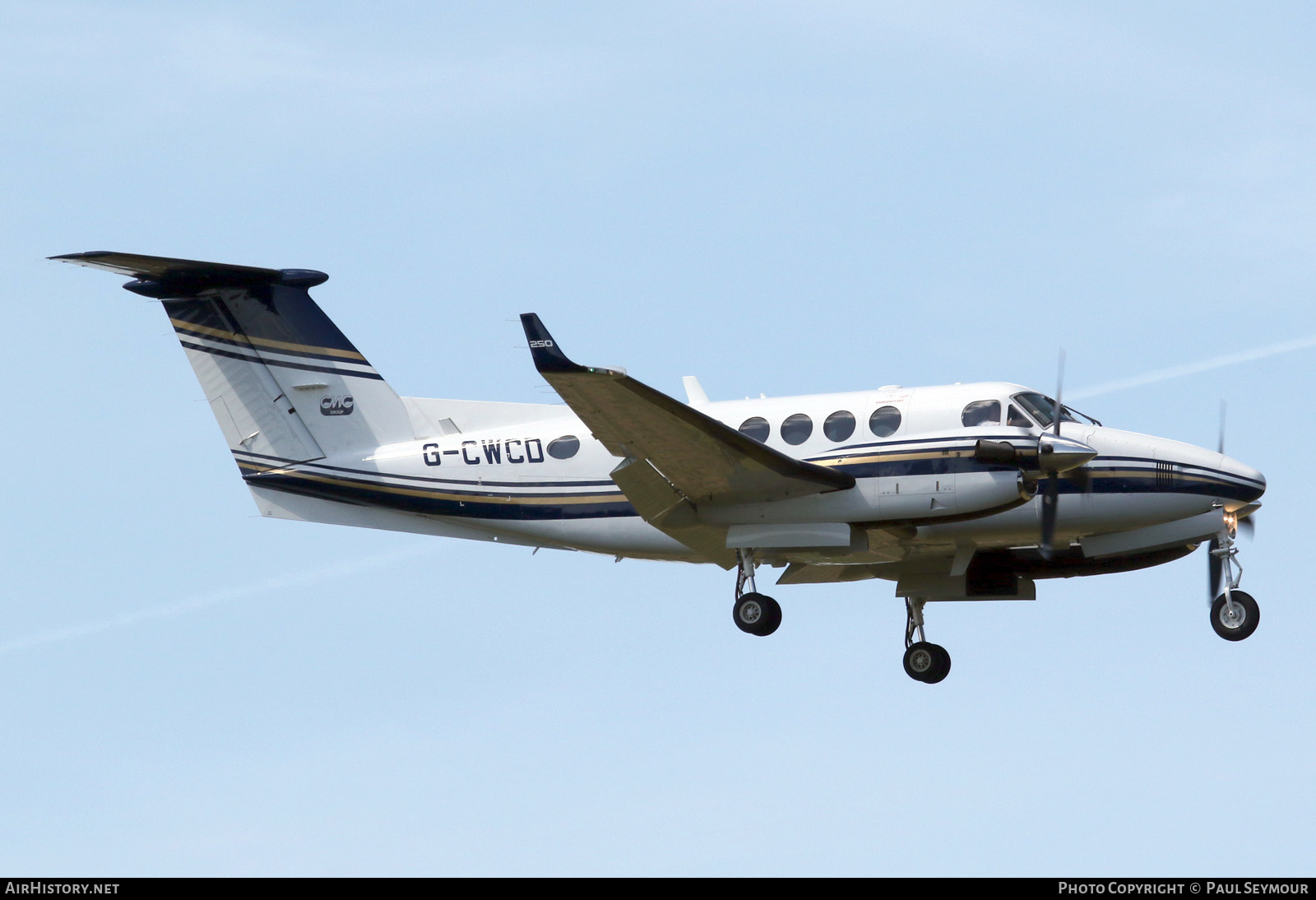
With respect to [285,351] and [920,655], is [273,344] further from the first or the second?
[920,655]

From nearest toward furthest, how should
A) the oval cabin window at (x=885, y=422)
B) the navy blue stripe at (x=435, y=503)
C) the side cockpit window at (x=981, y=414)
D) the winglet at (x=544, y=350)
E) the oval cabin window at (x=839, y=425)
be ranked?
the winglet at (x=544, y=350) → the side cockpit window at (x=981, y=414) → the oval cabin window at (x=885, y=422) → the oval cabin window at (x=839, y=425) → the navy blue stripe at (x=435, y=503)

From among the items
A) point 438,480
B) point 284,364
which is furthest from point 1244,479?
point 284,364

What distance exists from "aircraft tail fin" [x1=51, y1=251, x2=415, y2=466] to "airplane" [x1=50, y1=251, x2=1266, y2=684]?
0.03 meters

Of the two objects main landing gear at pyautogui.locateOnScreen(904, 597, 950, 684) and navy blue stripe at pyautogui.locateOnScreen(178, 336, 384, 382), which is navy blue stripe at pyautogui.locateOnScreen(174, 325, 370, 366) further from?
main landing gear at pyautogui.locateOnScreen(904, 597, 950, 684)

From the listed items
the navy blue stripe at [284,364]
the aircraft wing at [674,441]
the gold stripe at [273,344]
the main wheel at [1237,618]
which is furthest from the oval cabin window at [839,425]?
the gold stripe at [273,344]

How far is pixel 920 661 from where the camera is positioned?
2511cm

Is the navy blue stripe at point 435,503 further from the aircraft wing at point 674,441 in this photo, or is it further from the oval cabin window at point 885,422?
the oval cabin window at point 885,422

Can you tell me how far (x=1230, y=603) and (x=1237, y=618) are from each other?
0.68ft

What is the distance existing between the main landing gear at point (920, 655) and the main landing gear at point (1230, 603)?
14.9 ft

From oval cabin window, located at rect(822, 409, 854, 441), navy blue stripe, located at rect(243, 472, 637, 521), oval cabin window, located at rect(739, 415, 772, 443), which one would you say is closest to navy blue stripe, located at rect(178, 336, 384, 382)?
navy blue stripe, located at rect(243, 472, 637, 521)

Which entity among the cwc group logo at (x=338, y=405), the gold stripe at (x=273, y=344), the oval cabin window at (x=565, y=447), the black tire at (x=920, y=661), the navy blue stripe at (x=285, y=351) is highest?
the gold stripe at (x=273, y=344)

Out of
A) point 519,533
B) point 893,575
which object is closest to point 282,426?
point 519,533

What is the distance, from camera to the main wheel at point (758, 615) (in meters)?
21.9

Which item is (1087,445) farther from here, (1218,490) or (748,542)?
(748,542)
